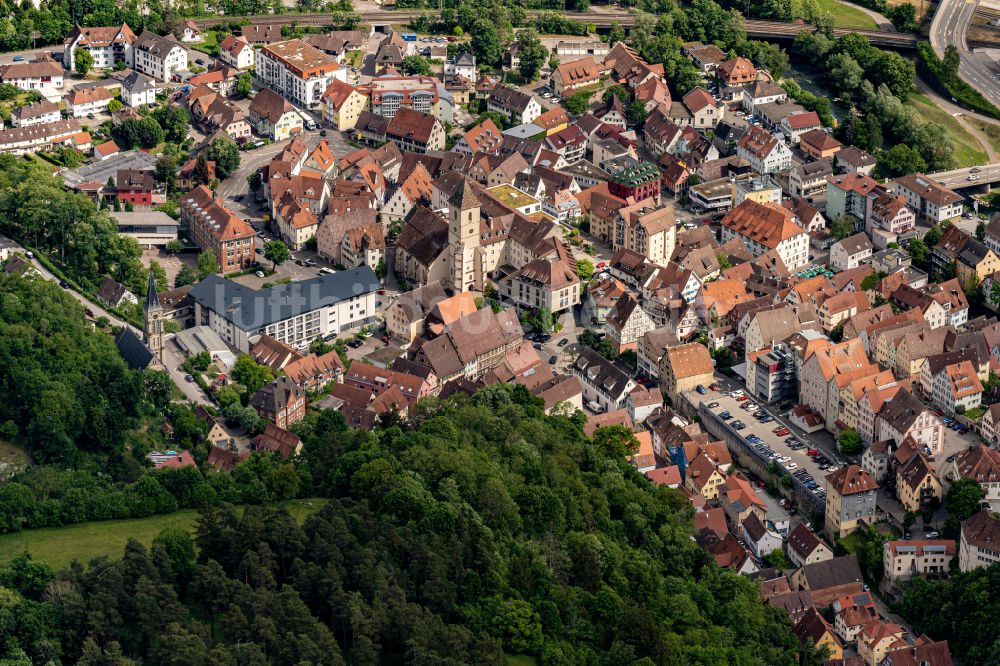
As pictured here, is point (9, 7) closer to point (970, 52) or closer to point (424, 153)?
point (424, 153)

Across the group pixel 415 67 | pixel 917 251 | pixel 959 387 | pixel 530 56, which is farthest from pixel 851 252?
pixel 415 67

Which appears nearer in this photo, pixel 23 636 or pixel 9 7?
pixel 23 636

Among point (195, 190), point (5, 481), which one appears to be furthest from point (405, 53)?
point (5, 481)

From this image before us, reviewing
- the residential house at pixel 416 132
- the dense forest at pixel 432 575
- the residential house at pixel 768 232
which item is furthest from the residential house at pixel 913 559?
the residential house at pixel 416 132

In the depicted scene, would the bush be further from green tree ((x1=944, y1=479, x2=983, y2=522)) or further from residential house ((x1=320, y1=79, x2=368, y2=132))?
green tree ((x1=944, y1=479, x2=983, y2=522))

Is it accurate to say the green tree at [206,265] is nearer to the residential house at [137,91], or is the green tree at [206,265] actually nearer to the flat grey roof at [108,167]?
the flat grey roof at [108,167]

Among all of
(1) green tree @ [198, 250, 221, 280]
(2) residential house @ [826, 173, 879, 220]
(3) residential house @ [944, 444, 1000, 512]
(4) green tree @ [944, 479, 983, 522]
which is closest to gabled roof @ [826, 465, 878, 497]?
(4) green tree @ [944, 479, 983, 522]

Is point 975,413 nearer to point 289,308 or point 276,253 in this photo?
point 289,308
